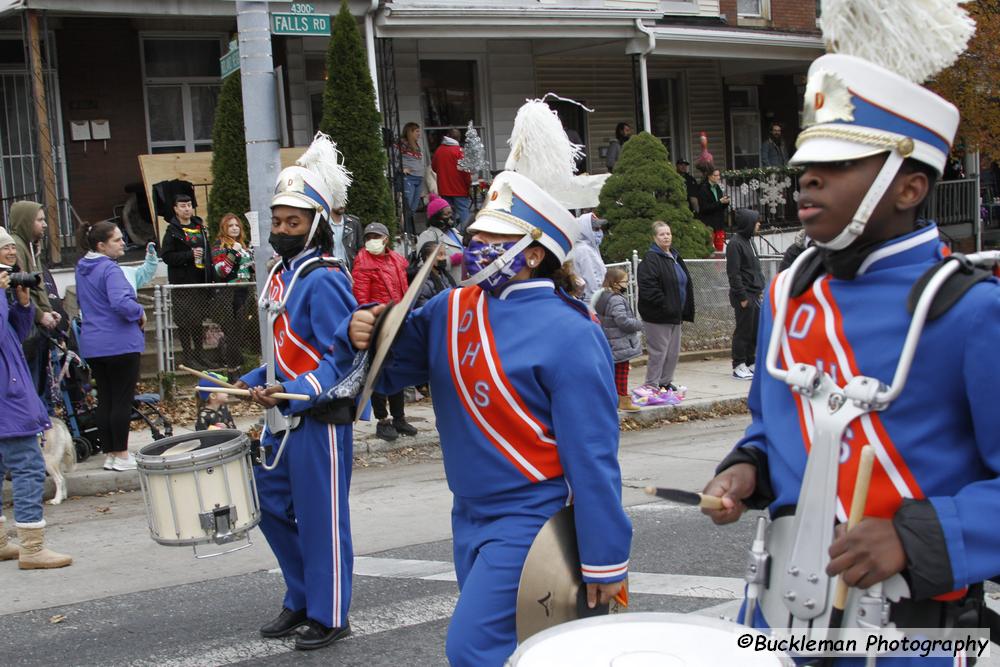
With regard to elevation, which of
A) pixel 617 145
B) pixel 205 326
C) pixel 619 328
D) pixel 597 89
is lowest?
pixel 619 328

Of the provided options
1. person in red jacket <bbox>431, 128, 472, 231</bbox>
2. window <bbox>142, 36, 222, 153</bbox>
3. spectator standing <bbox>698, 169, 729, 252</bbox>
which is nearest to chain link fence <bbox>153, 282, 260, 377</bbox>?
person in red jacket <bbox>431, 128, 472, 231</bbox>

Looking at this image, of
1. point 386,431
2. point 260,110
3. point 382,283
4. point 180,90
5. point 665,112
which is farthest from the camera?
point 665,112

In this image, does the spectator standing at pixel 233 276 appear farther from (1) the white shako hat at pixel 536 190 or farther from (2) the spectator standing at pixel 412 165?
(1) the white shako hat at pixel 536 190

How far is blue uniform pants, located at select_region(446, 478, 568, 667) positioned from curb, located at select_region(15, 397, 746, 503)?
556 centimetres

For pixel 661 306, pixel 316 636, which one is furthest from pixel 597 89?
pixel 316 636

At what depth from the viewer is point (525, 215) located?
4133mm

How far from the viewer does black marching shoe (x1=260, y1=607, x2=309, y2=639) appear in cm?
582

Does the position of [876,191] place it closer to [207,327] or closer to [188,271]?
[207,327]

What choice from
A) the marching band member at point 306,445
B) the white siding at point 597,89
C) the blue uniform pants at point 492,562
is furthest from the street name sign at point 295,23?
the white siding at point 597,89

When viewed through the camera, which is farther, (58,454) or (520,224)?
(58,454)

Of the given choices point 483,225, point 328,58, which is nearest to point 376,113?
point 328,58

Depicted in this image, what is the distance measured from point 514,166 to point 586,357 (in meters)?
0.99

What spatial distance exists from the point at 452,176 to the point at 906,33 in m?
15.8

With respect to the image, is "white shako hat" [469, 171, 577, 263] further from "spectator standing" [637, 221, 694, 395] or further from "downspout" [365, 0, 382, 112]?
"downspout" [365, 0, 382, 112]
